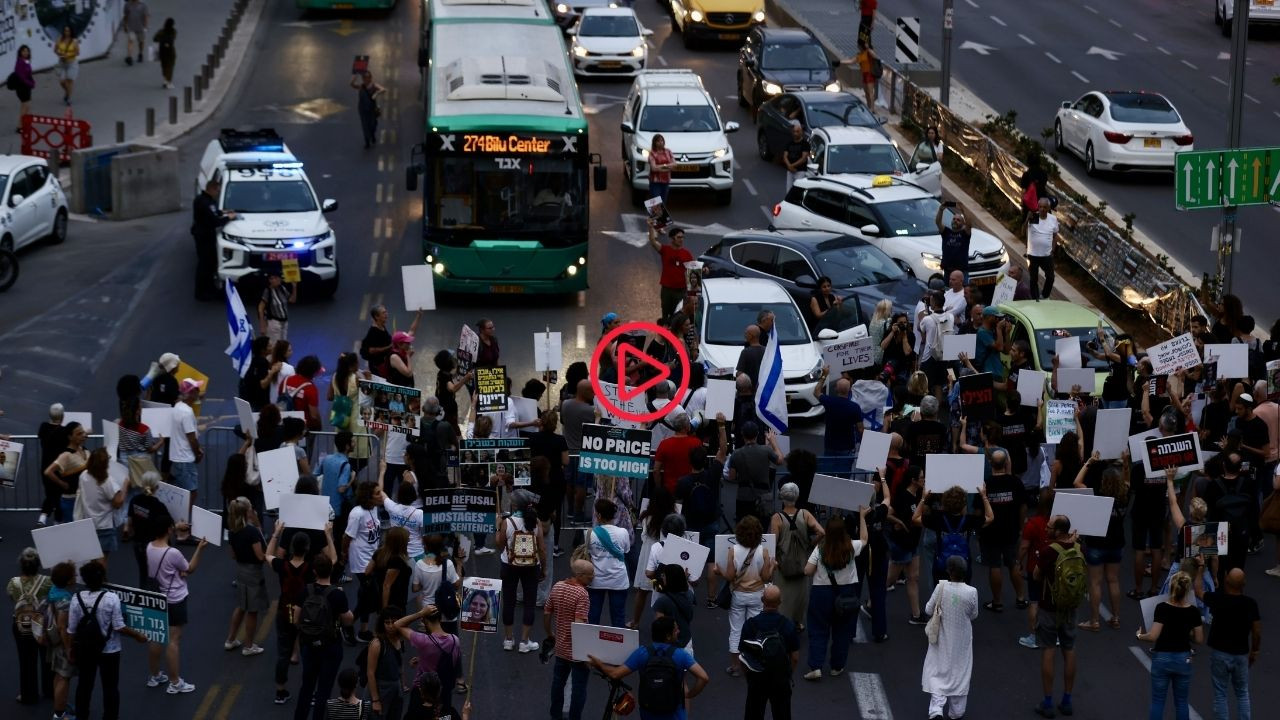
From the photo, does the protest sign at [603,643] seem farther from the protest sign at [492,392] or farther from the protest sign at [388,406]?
the protest sign at [492,392]

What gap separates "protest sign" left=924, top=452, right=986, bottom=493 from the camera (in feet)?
53.9

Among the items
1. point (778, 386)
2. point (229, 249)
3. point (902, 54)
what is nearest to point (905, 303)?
point (778, 386)

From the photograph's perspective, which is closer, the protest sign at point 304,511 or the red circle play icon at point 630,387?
the protest sign at point 304,511

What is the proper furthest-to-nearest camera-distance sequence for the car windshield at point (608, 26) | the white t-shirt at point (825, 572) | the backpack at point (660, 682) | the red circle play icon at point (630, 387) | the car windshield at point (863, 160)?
the car windshield at point (608, 26) < the car windshield at point (863, 160) < the red circle play icon at point (630, 387) < the white t-shirt at point (825, 572) < the backpack at point (660, 682)

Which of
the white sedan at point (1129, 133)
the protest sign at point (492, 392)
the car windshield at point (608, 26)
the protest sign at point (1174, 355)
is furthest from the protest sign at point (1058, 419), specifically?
the car windshield at point (608, 26)

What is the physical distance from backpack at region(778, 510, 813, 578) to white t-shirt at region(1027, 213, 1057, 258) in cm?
1199

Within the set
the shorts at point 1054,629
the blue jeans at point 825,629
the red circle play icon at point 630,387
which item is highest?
the red circle play icon at point 630,387

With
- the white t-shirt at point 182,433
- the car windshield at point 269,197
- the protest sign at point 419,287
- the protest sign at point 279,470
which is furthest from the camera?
the car windshield at point 269,197

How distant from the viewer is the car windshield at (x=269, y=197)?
27.8 metres

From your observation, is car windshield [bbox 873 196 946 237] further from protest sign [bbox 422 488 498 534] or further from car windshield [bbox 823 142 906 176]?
protest sign [bbox 422 488 498 534]

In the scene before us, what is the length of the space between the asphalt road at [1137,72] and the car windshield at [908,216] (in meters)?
4.44

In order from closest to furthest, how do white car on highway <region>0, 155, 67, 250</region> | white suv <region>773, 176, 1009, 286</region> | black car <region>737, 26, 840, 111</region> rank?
white suv <region>773, 176, 1009, 286</region> → white car on highway <region>0, 155, 67, 250</region> → black car <region>737, 26, 840, 111</region>

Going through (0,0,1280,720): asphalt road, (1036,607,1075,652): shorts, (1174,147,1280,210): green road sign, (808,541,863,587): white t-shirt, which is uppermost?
(1174,147,1280,210): green road sign

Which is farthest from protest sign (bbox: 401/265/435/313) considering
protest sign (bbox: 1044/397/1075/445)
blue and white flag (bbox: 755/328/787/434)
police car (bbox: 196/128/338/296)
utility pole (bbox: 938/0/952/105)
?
utility pole (bbox: 938/0/952/105)
